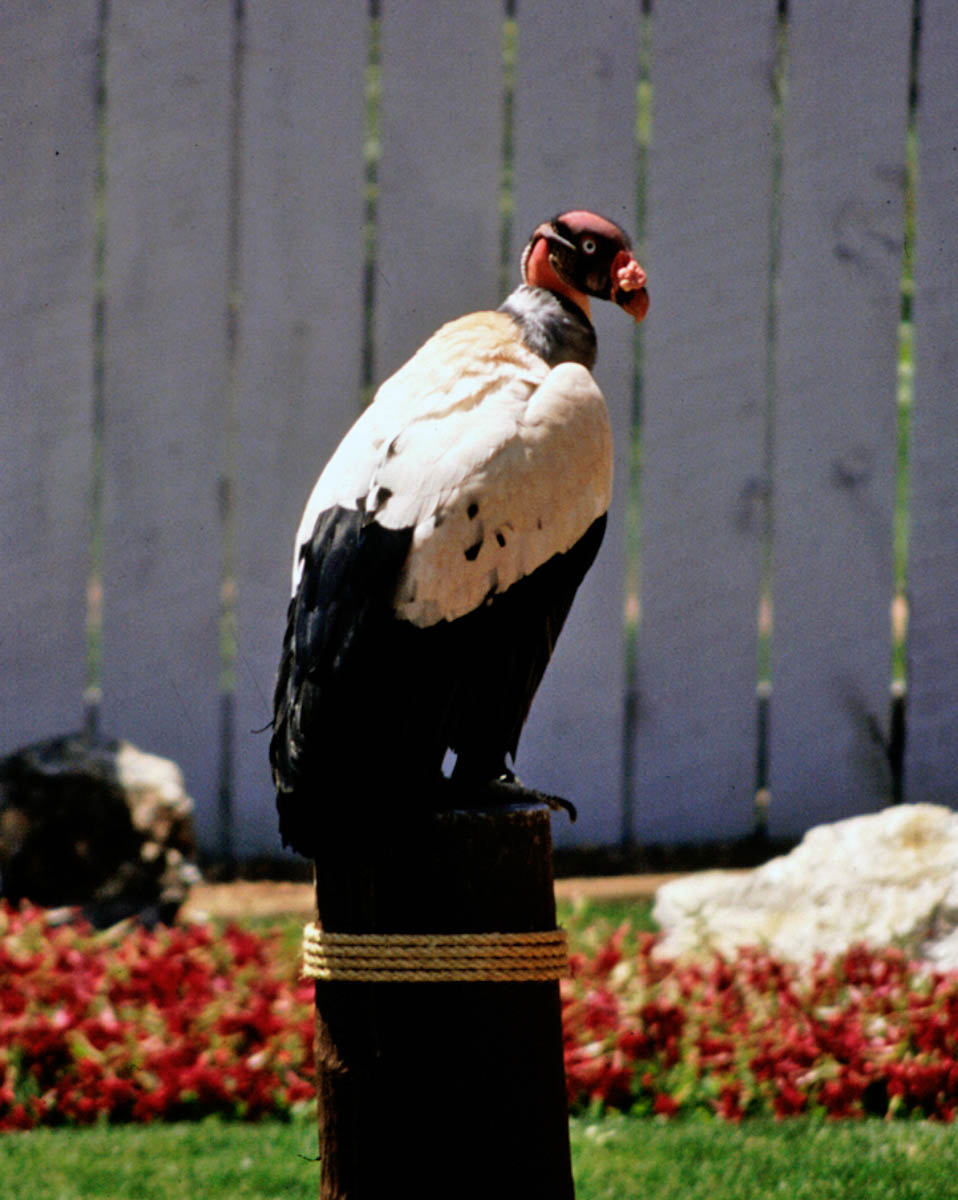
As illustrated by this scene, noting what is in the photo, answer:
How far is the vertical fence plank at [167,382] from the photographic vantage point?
4.95m

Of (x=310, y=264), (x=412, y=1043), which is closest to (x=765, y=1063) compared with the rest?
(x=412, y=1043)

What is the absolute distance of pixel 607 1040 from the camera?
10.4ft

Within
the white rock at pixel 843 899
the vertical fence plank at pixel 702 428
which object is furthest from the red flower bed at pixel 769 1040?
the vertical fence plank at pixel 702 428

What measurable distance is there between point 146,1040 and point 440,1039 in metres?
1.46

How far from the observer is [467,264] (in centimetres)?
497

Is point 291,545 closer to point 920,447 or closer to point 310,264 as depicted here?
point 310,264

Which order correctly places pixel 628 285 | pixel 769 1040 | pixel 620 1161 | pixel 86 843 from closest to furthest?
pixel 628 285, pixel 620 1161, pixel 769 1040, pixel 86 843

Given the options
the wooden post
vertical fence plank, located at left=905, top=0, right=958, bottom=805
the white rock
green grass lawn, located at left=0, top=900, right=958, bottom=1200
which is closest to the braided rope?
the wooden post

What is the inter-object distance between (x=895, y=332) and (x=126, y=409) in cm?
227

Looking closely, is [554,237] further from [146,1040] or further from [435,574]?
[146,1040]

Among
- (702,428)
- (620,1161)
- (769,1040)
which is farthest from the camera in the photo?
(702,428)

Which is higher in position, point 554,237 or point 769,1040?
point 554,237

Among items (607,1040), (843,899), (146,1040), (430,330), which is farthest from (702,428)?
(146,1040)

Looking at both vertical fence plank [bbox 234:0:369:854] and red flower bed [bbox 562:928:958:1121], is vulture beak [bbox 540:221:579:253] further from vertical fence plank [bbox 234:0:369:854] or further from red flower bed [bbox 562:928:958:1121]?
vertical fence plank [bbox 234:0:369:854]
